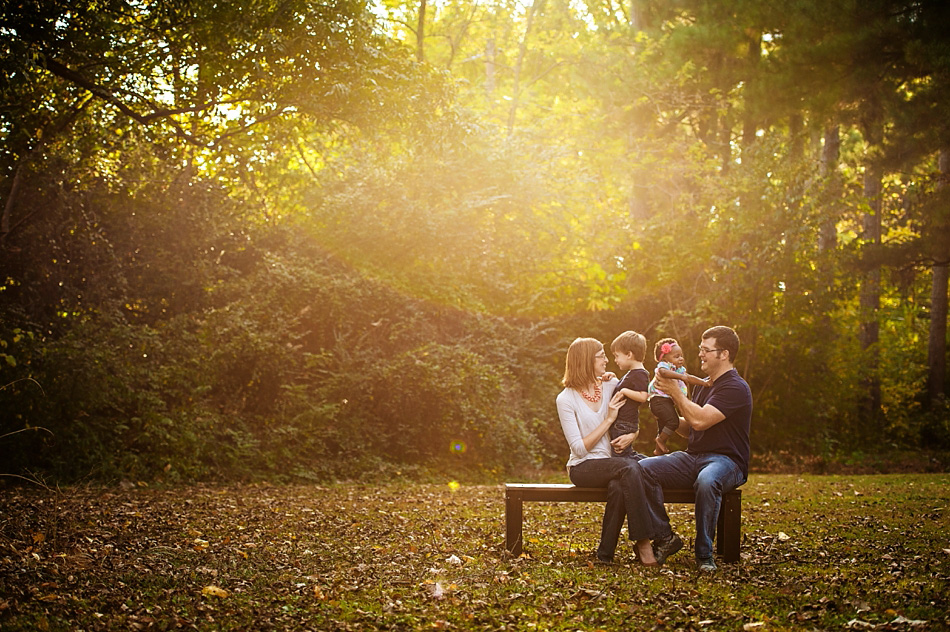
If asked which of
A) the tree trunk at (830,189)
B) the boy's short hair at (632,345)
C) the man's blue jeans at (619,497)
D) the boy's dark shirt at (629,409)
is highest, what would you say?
the tree trunk at (830,189)

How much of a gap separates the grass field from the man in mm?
253

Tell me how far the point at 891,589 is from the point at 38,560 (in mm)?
5479

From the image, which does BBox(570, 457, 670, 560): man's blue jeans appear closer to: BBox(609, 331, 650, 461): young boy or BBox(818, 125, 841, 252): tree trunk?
BBox(609, 331, 650, 461): young boy

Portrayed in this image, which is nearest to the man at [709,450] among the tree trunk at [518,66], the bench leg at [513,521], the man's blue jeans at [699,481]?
the man's blue jeans at [699,481]

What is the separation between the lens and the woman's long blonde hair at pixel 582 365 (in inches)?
261

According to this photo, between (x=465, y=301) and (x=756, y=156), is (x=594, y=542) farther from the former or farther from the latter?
(x=756, y=156)

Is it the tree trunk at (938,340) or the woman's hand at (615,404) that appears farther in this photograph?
the tree trunk at (938,340)

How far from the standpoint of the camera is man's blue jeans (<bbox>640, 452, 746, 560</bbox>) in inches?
247

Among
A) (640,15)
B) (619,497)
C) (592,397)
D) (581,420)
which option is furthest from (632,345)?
(640,15)

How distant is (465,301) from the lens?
1688cm

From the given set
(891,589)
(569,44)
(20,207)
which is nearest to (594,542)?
(891,589)

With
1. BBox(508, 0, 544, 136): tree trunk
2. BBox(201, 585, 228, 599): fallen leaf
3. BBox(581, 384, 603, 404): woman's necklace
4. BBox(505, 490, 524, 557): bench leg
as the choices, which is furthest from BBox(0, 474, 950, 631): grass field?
BBox(508, 0, 544, 136): tree trunk

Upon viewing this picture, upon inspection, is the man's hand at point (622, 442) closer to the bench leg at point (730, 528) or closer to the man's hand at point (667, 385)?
the man's hand at point (667, 385)

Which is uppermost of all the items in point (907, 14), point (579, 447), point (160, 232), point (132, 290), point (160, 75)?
point (907, 14)
